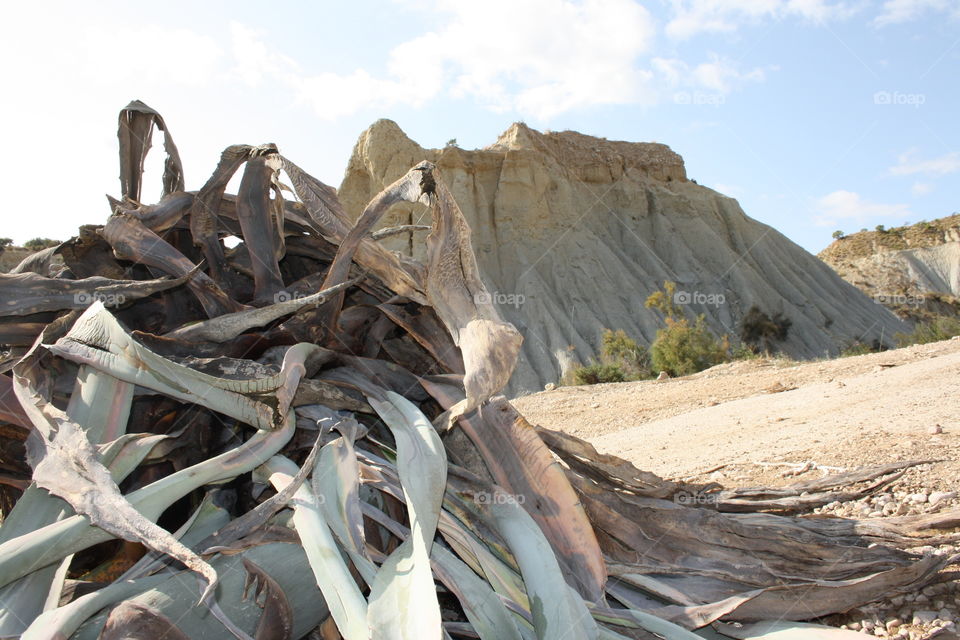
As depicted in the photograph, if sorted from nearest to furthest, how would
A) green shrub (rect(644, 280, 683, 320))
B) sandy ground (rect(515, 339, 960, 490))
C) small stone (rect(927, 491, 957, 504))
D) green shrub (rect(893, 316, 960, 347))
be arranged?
small stone (rect(927, 491, 957, 504))
sandy ground (rect(515, 339, 960, 490))
green shrub (rect(893, 316, 960, 347))
green shrub (rect(644, 280, 683, 320))

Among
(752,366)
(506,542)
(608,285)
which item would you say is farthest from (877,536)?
(608,285)

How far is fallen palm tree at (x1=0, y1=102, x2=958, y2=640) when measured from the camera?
1.52 m

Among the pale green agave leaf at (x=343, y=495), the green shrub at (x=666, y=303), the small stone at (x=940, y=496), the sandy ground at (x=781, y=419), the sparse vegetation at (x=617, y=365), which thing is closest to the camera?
the pale green agave leaf at (x=343, y=495)

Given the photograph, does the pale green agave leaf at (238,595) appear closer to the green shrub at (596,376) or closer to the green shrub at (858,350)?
the green shrub at (858,350)

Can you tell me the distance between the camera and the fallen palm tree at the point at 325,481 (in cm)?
152

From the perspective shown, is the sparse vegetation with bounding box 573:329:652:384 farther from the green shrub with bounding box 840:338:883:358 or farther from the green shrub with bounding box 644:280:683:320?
the green shrub with bounding box 840:338:883:358

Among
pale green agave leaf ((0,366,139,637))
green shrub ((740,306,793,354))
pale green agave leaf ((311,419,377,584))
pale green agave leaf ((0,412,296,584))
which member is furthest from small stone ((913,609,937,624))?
green shrub ((740,306,793,354))

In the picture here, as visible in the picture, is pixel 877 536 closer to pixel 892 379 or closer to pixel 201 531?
pixel 201 531

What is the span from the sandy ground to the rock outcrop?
119 feet

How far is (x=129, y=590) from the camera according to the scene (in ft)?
5.05

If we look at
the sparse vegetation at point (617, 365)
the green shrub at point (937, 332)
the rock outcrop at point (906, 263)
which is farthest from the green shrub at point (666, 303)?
the rock outcrop at point (906, 263)

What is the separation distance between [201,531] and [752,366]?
34.1 feet

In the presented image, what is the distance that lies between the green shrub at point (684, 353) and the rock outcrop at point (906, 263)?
25386mm

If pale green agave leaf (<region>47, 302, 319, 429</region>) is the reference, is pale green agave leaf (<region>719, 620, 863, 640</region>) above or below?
below
